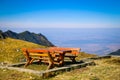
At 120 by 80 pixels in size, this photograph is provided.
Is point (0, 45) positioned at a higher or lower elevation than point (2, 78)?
higher

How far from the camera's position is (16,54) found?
1101 inches

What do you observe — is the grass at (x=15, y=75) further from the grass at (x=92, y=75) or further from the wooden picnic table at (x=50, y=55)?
the wooden picnic table at (x=50, y=55)

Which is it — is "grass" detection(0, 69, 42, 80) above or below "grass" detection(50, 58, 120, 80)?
above

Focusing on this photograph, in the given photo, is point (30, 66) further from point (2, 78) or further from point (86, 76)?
point (86, 76)

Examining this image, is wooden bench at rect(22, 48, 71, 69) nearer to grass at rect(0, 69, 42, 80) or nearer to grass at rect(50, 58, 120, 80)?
grass at rect(50, 58, 120, 80)

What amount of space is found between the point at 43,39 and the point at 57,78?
122m

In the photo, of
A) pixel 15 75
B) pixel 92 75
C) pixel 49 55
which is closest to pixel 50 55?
Result: pixel 49 55

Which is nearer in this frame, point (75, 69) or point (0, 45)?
point (75, 69)

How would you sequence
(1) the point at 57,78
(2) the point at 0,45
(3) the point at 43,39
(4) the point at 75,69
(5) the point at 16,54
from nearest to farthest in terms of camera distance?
1. (1) the point at 57,78
2. (4) the point at 75,69
3. (5) the point at 16,54
4. (2) the point at 0,45
5. (3) the point at 43,39

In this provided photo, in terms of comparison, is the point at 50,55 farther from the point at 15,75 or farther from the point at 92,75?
the point at 92,75

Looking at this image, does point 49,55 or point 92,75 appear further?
point 49,55

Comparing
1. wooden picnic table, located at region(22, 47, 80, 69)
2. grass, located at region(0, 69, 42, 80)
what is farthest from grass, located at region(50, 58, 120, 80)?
wooden picnic table, located at region(22, 47, 80, 69)

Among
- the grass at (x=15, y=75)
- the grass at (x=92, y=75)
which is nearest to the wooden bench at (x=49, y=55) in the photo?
the grass at (x=92, y=75)

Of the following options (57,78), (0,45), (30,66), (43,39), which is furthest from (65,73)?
(43,39)
